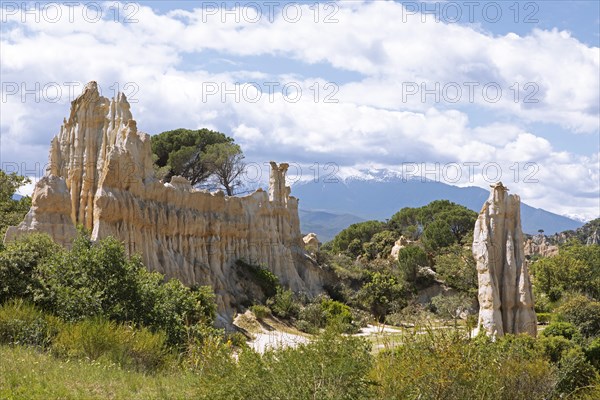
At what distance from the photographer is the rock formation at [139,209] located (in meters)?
33.8

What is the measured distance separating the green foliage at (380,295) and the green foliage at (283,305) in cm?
1130

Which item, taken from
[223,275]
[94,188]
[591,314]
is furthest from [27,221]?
[591,314]

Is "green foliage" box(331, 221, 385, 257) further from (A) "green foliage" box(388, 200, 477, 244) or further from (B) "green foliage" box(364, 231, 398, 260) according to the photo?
(B) "green foliage" box(364, 231, 398, 260)

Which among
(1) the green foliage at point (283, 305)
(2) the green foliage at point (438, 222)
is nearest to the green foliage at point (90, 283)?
(1) the green foliage at point (283, 305)

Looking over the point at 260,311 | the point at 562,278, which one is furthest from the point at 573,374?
the point at 562,278

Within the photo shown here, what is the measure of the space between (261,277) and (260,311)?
13.8 feet

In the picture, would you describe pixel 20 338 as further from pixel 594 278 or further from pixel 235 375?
pixel 594 278

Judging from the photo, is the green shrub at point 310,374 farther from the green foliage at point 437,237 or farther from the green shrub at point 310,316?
the green foliage at point 437,237

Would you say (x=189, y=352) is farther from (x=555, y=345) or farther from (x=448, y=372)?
(x=555, y=345)

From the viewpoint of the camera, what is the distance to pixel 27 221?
3016cm

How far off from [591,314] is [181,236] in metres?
21.8

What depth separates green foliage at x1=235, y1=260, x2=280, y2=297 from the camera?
47.9 metres

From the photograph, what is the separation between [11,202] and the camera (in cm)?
4594

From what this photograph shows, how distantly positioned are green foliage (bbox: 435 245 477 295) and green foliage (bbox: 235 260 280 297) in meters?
16.9
